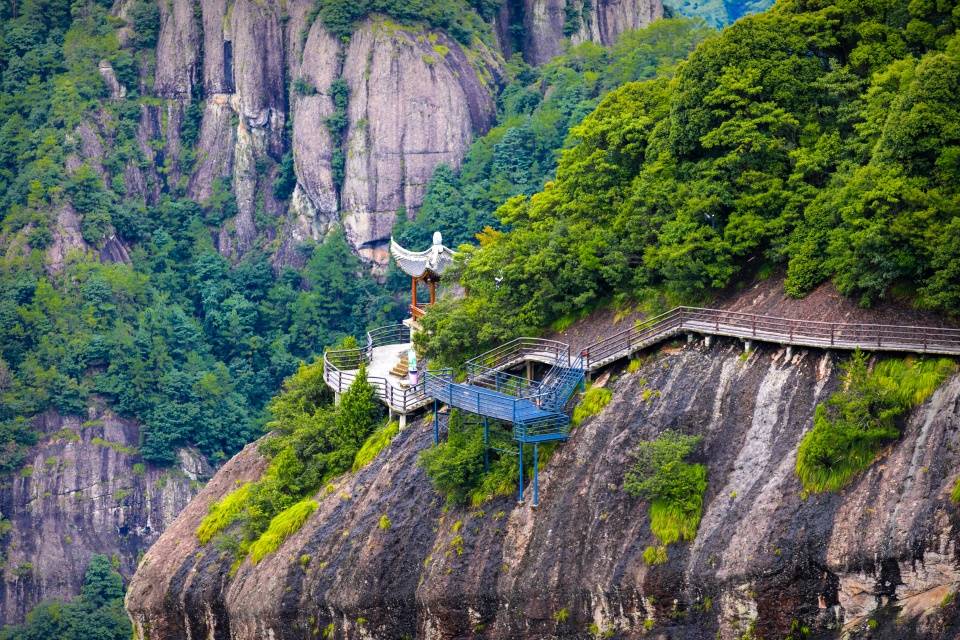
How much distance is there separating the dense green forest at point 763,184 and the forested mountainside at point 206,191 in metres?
57.7

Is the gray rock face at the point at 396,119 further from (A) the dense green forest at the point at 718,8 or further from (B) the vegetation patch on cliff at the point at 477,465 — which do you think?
(B) the vegetation patch on cliff at the point at 477,465

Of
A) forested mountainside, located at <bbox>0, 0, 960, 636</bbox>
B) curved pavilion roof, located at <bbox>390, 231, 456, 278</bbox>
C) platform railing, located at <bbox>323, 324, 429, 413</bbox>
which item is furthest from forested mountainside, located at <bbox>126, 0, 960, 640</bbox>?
forested mountainside, located at <bbox>0, 0, 960, 636</bbox>

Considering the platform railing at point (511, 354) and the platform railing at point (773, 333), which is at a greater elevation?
the platform railing at point (773, 333)

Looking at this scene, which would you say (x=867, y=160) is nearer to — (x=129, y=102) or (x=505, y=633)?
(x=505, y=633)

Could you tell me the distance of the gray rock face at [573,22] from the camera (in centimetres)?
13462

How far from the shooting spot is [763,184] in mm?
44719

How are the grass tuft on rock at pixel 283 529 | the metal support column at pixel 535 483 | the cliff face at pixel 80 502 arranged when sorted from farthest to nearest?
the cliff face at pixel 80 502 < the grass tuft on rock at pixel 283 529 < the metal support column at pixel 535 483

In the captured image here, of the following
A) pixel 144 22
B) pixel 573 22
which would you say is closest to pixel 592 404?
pixel 573 22

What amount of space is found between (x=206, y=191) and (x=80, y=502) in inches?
1304

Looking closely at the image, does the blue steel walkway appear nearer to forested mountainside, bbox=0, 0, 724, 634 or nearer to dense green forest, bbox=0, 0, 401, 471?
forested mountainside, bbox=0, 0, 724, 634

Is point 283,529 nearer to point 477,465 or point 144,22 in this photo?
point 477,465

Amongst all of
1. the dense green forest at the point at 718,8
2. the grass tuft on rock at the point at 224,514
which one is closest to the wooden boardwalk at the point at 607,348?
the grass tuft on rock at the point at 224,514

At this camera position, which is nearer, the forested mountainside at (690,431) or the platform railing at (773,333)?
the forested mountainside at (690,431)

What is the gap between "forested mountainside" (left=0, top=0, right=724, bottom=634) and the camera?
107 m
